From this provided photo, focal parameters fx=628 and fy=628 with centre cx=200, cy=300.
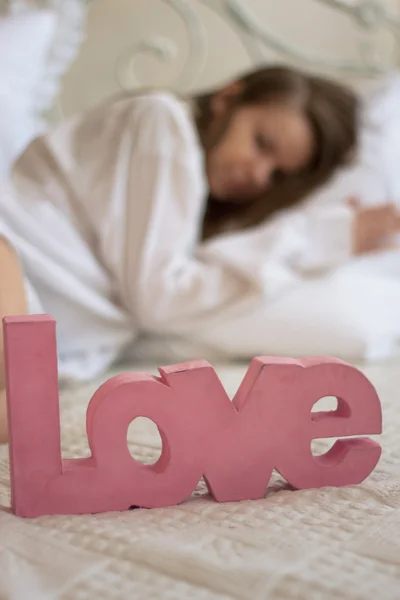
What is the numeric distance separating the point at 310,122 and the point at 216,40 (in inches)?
18.0

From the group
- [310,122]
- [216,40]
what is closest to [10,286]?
[310,122]

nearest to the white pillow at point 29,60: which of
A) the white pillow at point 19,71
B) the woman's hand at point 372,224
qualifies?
the white pillow at point 19,71

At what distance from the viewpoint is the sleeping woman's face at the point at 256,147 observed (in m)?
1.33

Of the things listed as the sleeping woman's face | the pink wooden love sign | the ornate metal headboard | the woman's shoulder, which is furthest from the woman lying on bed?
the ornate metal headboard

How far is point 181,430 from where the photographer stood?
502 millimetres

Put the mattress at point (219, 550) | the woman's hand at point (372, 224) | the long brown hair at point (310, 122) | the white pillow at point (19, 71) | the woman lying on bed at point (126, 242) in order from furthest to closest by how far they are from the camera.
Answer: the long brown hair at point (310, 122) → the woman's hand at point (372, 224) → the white pillow at point (19, 71) → the woman lying on bed at point (126, 242) → the mattress at point (219, 550)

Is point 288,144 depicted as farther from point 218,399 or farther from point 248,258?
point 218,399

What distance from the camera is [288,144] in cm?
135

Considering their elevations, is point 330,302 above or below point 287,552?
above

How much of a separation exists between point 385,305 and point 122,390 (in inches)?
29.6

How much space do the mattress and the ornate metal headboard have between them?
136 centimetres

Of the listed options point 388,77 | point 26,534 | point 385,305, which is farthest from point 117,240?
point 388,77

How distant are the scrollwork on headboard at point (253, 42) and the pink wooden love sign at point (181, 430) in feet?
4.42

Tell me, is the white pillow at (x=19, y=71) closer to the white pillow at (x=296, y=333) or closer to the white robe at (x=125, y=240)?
the white robe at (x=125, y=240)
